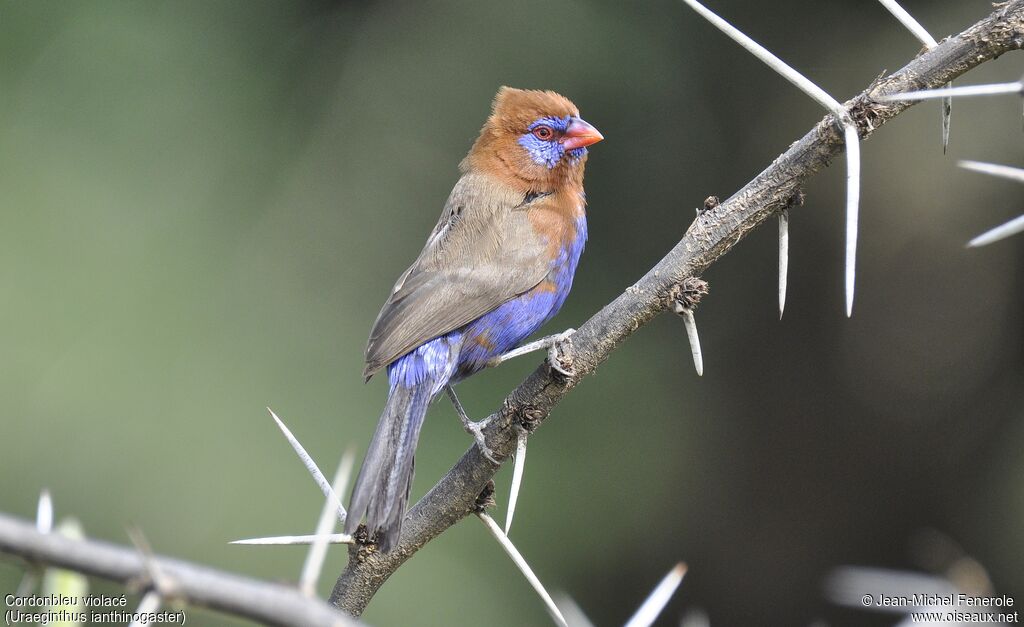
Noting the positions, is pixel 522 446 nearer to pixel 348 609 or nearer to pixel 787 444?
pixel 348 609

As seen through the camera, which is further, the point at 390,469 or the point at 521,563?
the point at 390,469

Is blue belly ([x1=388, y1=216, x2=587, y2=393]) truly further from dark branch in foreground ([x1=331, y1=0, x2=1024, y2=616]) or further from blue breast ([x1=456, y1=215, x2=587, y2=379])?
dark branch in foreground ([x1=331, y1=0, x2=1024, y2=616])

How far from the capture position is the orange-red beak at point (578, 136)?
4.50 m

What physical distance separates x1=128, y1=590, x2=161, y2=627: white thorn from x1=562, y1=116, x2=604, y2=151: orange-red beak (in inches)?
136

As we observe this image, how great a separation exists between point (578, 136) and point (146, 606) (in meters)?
3.64

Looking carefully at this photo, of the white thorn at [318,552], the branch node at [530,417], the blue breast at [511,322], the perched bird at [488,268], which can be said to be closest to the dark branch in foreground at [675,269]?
the branch node at [530,417]

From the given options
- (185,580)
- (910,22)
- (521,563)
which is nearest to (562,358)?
(521,563)

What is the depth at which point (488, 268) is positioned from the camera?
12.9ft

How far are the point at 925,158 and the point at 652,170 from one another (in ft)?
4.69

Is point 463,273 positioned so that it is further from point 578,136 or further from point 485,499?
point 485,499

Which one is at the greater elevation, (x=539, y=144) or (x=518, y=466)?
(x=539, y=144)

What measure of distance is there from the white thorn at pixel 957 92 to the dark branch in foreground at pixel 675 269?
0.07 m

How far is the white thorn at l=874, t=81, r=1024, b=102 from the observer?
65.1 inches

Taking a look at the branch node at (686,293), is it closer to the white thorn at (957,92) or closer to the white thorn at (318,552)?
the white thorn at (957,92)
